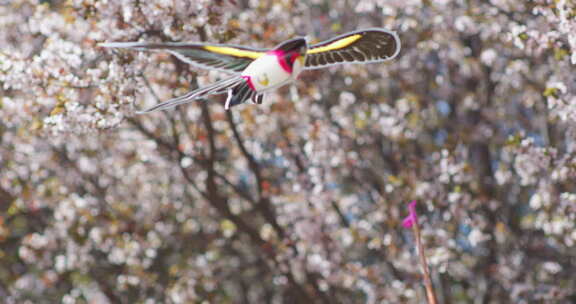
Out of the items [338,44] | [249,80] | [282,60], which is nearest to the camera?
[282,60]

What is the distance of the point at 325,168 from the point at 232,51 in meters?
5.86

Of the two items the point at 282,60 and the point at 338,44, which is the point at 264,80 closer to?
the point at 282,60

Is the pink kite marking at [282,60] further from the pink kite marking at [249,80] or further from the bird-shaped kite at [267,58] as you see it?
the pink kite marking at [249,80]

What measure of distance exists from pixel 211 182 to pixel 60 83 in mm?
2015

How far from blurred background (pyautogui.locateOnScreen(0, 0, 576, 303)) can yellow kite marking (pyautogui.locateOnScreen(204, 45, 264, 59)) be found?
→ 122 inches

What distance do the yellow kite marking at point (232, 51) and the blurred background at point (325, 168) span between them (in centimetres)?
310

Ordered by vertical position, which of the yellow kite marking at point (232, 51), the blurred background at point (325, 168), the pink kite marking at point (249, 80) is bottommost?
the pink kite marking at point (249, 80)

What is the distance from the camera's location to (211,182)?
6895mm

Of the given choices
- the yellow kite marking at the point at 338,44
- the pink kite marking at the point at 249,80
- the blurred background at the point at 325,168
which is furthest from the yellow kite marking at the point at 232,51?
the blurred background at the point at 325,168

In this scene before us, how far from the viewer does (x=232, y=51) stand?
2641mm

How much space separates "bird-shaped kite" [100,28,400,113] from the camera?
2.51 m

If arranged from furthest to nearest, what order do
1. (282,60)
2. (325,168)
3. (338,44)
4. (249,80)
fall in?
(325,168), (338,44), (249,80), (282,60)

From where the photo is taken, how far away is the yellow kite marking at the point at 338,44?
2742 millimetres

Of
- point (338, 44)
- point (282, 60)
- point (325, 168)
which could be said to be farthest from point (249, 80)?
point (325, 168)
